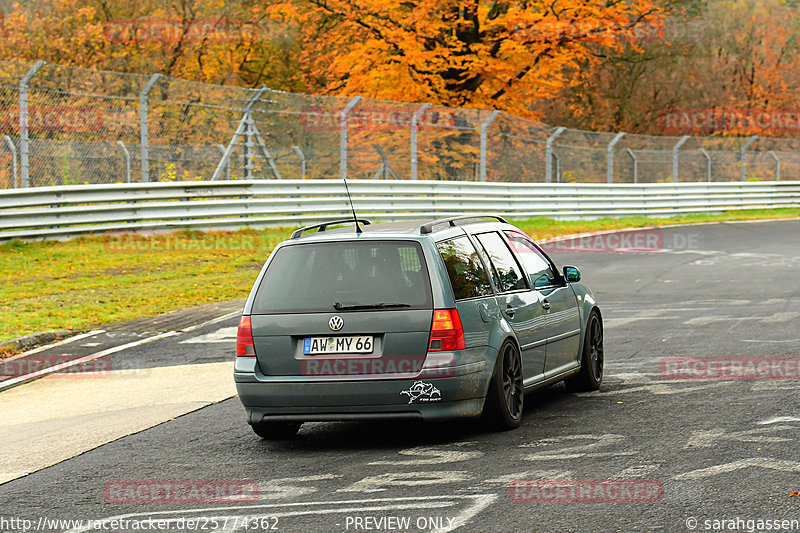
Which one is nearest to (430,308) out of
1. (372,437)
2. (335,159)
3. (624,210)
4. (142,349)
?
(372,437)

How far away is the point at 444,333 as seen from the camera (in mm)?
7344

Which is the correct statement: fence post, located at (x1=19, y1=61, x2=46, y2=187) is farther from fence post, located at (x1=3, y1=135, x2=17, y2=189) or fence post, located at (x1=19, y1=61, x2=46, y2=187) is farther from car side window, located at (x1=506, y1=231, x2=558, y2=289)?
car side window, located at (x1=506, y1=231, x2=558, y2=289)

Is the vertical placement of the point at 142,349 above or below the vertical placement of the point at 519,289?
below

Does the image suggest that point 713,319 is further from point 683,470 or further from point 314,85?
point 314,85

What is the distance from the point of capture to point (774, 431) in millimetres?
7227

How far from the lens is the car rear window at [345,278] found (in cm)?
749

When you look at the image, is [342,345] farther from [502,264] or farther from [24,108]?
[24,108]

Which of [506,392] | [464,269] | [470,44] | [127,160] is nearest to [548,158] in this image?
[470,44]

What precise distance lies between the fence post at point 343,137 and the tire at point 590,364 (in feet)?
52.4

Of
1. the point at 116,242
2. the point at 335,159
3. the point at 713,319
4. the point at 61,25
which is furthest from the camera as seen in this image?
the point at 61,25

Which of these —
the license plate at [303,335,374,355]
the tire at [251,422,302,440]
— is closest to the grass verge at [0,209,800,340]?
the tire at [251,422,302,440]

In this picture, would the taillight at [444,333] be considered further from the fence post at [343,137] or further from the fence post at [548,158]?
the fence post at [548,158]

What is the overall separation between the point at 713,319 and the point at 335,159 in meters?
13.9

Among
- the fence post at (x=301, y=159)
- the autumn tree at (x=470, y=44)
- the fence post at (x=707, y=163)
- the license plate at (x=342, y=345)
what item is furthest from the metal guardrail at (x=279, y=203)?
the license plate at (x=342, y=345)
